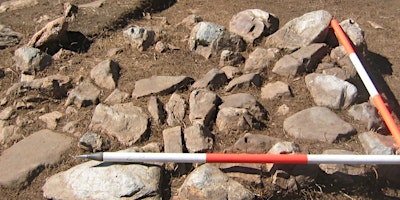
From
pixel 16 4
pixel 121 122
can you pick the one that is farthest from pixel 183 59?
pixel 16 4

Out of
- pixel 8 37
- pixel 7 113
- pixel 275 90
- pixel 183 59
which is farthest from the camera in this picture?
pixel 8 37

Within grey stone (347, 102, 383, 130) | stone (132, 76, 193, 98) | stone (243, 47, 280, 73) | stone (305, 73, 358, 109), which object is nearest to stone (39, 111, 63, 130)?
stone (132, 76, 193, 98)

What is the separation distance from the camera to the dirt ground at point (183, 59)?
134 inches

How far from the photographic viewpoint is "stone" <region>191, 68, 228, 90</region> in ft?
13.4

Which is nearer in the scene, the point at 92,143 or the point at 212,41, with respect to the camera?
the point at 92,143

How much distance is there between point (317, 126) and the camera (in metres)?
3.71

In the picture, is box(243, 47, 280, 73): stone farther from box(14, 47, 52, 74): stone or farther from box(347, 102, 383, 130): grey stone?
box(14, 47, 52, 74): stone

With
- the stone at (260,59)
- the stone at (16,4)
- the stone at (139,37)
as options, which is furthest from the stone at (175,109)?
the stone at (16,4)

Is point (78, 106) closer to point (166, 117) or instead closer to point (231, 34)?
point (166, 117)

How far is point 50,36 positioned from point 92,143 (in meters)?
1.49

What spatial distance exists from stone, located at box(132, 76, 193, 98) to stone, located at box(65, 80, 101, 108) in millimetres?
296

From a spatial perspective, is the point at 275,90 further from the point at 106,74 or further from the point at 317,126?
the point at 106,74

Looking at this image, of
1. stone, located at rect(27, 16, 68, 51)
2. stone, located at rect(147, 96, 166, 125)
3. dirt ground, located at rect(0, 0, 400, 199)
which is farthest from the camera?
stone, located at rect(27, 16, 68, 51)

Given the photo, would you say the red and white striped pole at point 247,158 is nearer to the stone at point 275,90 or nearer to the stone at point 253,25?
the stone at point 275,90
